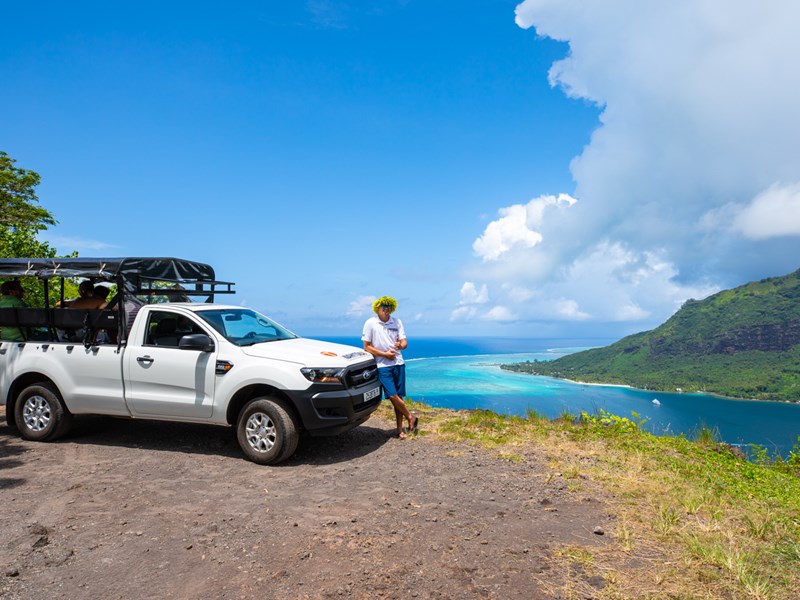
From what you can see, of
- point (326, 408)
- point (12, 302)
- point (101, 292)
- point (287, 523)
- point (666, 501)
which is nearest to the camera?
point (287, 523)

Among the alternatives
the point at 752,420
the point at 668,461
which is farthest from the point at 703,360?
the point at 668,461

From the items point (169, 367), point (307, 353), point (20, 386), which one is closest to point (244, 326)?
point (169, 367)

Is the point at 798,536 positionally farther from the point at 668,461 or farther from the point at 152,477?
the point at 152,477

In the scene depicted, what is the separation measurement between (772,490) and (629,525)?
121 inches

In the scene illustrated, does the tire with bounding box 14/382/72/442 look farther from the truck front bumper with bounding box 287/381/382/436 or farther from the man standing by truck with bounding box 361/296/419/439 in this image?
the man standing by truck with bounding box 361/296/419/439

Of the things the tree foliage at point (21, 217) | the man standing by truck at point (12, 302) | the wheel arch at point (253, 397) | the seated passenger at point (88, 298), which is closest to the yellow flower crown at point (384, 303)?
the wheel arch at point (253, 397)

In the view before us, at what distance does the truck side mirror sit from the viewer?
21.7 ft

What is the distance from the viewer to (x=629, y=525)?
4.59m

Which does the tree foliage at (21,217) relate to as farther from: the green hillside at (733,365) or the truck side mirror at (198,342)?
the green hillside at (733,365)

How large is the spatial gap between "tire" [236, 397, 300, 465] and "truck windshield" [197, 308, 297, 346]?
1.00 metres

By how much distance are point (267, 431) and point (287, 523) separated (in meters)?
2.04

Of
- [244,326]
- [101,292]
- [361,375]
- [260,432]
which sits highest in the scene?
[101,292]

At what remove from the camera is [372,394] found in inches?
284

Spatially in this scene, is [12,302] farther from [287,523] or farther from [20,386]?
[287,523]
